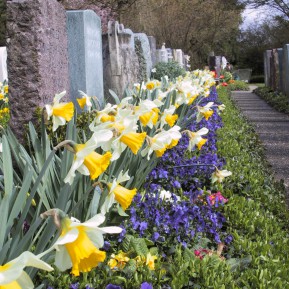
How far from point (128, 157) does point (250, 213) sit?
2.71 feet

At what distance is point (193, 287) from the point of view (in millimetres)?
2436

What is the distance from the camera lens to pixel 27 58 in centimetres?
458

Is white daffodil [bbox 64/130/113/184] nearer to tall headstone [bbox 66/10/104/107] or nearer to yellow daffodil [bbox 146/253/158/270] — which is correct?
yellow daffodil [bbox 146/253/158/270]

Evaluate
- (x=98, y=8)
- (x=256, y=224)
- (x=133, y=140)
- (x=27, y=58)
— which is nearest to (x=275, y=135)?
(x=27, y=58)

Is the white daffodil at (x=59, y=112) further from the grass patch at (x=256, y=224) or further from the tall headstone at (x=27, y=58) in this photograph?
the tall headstone at (x=27, y=58)

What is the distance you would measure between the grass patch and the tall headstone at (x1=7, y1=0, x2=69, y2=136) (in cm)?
160

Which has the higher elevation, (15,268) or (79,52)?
(79,52)

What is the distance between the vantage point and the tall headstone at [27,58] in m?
4.55

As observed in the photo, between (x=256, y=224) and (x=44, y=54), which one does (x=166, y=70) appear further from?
(x=256, y=224)

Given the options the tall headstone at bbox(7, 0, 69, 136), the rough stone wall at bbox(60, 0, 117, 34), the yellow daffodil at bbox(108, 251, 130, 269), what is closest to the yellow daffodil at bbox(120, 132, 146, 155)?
the yellow daffodil at bbox(108, 251, 130, 269)

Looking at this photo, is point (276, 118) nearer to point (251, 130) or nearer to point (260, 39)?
point (251, 130)

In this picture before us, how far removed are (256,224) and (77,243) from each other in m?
2.38

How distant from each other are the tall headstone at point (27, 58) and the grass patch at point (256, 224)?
1600 millimetres

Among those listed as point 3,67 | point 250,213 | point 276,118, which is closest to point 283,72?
point 276,118
